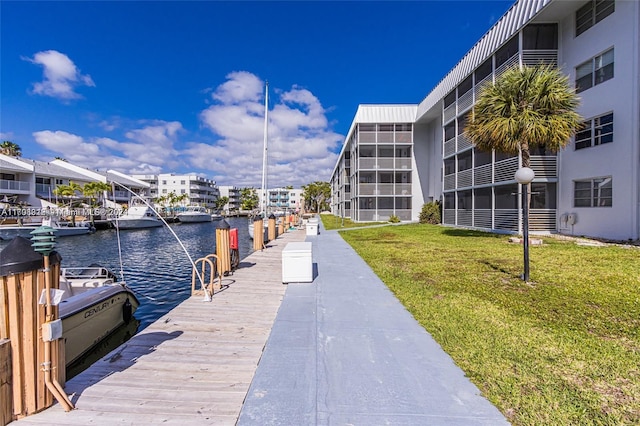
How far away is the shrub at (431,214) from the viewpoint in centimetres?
2873

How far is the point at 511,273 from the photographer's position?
841 cm

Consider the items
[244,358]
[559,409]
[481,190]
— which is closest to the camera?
[559,409]

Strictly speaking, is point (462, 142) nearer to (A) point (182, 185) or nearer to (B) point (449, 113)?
(B) point (449, 113)

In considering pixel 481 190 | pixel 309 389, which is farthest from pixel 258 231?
pixel 481 190

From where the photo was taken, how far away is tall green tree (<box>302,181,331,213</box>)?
8969 centimetres

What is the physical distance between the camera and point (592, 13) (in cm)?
1491

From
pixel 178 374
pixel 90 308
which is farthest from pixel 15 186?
pixel 178 374

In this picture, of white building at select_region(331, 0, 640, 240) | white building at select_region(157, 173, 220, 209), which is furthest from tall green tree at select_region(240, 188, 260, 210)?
white building at select_region(331, 0, 640, 240)

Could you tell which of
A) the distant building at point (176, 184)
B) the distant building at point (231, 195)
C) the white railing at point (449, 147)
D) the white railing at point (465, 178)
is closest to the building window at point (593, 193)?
the white railing at point (465, 178)

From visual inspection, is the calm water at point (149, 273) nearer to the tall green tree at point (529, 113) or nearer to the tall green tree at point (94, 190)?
the tall green tree at point (529, 113)

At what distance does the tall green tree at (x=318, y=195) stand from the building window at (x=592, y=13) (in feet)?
244

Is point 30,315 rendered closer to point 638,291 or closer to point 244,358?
point 244,358

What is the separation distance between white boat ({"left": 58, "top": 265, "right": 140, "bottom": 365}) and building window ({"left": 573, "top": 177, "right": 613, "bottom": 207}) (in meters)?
19.3

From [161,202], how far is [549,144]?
84799mm
